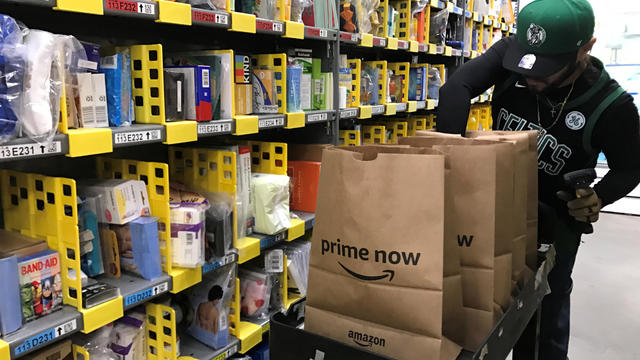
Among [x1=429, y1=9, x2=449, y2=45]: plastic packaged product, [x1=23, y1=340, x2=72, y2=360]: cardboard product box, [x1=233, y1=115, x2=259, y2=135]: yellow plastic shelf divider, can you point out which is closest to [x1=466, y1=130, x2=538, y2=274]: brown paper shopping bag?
[x1=233, y1=115, x2=259, y2=135]: yellow plastic shelf divider

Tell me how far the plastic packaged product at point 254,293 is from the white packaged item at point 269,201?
0.76 ft

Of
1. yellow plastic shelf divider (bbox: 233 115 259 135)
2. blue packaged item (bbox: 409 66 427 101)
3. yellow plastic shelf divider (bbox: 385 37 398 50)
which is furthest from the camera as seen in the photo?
blue packaged item (bbox: 409 66 427 101)

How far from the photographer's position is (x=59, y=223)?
154 cm

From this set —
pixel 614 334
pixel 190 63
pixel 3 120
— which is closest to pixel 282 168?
pixel 190 63

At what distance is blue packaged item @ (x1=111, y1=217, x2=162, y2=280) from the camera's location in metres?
1.77

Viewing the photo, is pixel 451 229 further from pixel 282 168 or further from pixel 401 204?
pixel 282 168

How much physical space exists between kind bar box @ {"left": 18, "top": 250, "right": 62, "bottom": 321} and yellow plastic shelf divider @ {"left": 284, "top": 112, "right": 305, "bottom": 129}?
1.19 m

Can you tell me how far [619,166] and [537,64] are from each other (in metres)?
0.64

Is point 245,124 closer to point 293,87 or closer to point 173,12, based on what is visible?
point 293,87

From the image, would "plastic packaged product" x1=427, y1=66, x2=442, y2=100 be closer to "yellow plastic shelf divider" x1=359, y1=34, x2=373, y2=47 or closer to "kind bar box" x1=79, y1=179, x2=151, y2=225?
"yellow plastic shelf divider" x1=359, y1=34, x2=373, y2=47

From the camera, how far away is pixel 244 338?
226 cm

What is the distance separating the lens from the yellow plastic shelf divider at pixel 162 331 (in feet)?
6.25

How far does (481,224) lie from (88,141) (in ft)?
3.71

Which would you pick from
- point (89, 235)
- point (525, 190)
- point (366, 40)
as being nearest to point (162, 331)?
point (89, 235)
